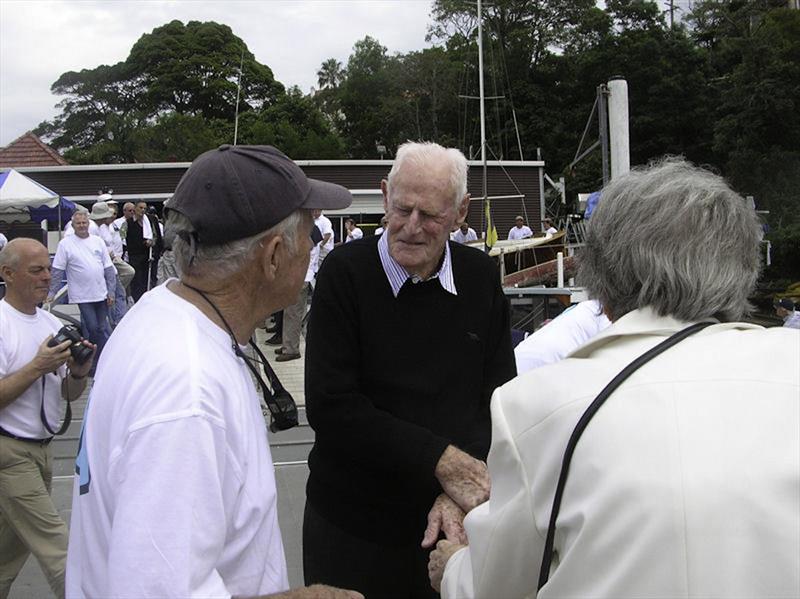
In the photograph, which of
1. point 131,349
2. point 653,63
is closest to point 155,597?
point 131,349

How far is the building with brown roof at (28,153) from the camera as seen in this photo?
3328cm

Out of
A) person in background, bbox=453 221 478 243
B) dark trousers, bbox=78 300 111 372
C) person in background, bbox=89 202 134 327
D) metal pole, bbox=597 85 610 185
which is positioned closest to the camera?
metal pole, bbox=597 85 610 185

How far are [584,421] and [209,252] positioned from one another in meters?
0.89

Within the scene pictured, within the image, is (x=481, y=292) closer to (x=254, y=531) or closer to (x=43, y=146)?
(x=254, y=531)

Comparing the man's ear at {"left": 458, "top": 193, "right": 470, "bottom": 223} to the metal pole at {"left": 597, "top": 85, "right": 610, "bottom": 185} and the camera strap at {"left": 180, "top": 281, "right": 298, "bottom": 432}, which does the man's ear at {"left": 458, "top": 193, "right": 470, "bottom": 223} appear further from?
the metal pole at {"left": 597, "top": 85, "right": 610, "bottom": 185}

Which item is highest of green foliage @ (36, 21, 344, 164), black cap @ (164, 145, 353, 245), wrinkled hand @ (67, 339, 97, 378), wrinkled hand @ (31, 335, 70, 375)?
green foliage @ (36, 21, 344, 164)

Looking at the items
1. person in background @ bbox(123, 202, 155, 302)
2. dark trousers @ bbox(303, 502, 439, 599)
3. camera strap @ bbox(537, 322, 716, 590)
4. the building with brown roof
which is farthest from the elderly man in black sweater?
the building with brown roof

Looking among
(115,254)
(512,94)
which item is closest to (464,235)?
(115,254)

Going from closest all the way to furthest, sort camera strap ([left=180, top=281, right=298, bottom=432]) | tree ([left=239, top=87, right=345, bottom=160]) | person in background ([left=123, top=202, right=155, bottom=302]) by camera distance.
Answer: camera strap ([left=180, top=281, right=298, bottom=432]) < person in background ([left=123, top=202, right=155, bottom=302]) < tree ([left=239, top=87, right=345, bottom=160])

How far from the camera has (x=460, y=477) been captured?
7.47 ft

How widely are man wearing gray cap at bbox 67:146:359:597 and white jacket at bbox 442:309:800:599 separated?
54 cm

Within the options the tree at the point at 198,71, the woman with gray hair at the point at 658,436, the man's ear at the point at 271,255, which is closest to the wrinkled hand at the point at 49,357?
the man's ear at the point at 271,255

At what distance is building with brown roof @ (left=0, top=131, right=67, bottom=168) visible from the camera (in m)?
33.3

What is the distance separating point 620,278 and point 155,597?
3.63ft
